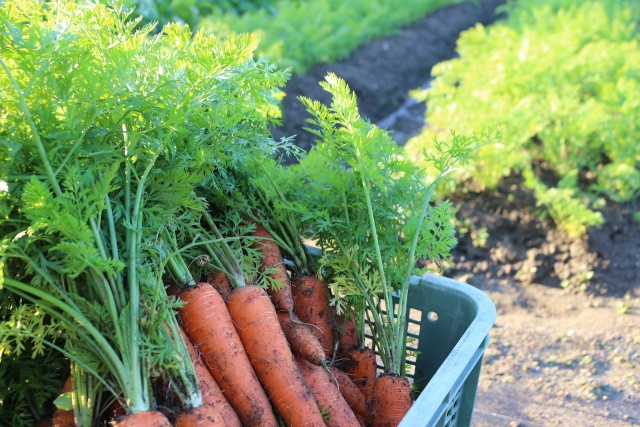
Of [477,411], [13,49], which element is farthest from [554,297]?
[13,49]

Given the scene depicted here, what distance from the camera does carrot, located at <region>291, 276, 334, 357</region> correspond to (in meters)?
2.31

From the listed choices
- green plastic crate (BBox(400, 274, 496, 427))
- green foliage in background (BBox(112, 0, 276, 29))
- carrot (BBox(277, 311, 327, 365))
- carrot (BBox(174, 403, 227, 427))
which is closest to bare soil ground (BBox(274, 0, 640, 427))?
green plastic crate (BBox(400, 274, 496, 427))

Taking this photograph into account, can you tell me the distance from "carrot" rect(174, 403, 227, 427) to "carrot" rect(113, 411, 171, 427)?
9cm

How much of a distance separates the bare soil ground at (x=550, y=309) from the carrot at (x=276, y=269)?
1.35 meters

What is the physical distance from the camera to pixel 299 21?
357 inches

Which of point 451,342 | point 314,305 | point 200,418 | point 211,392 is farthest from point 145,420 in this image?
point 451,342

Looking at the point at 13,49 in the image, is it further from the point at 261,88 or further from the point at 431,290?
the point at 431,290

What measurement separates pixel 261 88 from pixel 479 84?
14.5 feet

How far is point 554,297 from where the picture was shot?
417cm

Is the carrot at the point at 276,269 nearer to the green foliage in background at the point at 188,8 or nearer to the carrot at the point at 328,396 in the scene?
the carrot at the point at 328,396

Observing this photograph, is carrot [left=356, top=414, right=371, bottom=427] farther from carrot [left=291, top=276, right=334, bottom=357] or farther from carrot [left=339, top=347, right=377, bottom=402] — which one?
carrot [left=291, top=276, right=334, bottom=357]

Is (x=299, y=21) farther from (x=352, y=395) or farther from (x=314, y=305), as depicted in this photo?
(x=352, y=395)

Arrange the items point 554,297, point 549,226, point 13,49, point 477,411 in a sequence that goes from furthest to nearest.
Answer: point 549,226 < point 554,297 < point 477,411 < point 13,49

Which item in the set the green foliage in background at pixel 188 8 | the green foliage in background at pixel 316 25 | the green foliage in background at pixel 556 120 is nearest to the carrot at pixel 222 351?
the green foliage in background at pixel 556 120
